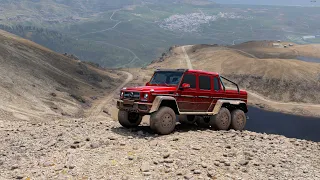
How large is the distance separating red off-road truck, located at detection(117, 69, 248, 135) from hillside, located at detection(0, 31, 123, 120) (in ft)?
76.4

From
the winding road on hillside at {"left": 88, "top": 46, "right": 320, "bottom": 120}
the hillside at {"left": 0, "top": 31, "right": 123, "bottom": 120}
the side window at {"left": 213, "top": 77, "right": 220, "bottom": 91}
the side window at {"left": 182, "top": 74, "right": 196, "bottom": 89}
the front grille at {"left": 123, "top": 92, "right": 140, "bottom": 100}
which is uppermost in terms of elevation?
the side window at {"left": 182, "top": 74, "right": 196, "bottom": 89}

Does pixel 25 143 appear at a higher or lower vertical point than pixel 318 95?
higher

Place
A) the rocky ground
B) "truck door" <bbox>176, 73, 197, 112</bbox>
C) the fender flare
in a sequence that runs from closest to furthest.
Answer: the rocky ground, the fender flare, "truck door" <bbox>176, 73, 197, 112</bbox>

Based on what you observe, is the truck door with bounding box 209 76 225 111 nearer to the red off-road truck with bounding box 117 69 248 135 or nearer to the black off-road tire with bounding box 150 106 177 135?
the red off-road truck with bounding box 117 69 248 135

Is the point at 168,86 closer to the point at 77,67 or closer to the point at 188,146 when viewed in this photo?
the point at 188,146

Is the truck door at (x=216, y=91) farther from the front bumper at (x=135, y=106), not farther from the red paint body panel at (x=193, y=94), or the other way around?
the front bumper at (x=135, y=106)

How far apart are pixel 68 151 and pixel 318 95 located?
9376cm

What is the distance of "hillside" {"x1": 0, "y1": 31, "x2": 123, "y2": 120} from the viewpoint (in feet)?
133

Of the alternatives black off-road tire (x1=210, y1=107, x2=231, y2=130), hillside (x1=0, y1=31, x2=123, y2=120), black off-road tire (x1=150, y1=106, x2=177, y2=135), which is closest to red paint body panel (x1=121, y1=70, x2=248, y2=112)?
black off-road tire (x1=210, y1=107, x2=231, y2=130)

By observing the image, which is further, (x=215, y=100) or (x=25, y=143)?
(x=215, y=100)

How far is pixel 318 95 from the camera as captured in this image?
9125 cm

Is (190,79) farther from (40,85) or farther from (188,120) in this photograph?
(40,85)

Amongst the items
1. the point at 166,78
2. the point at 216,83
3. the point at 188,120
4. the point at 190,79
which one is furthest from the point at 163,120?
the point at 216,83

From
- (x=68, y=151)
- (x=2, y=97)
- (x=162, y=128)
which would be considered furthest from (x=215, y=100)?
(x=2, y=97)
